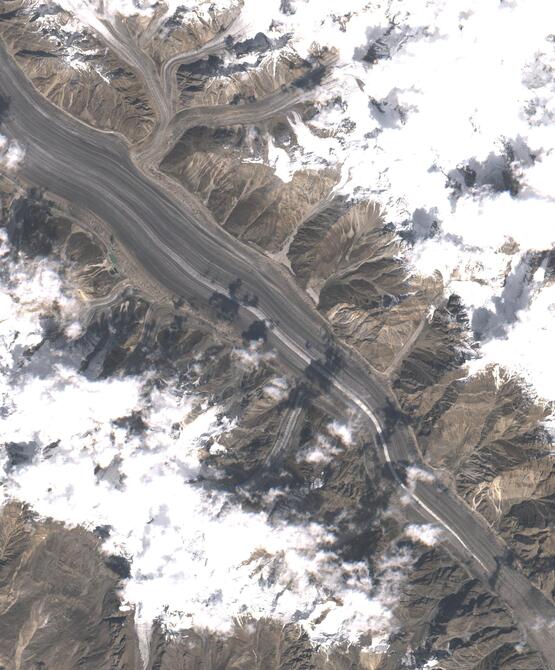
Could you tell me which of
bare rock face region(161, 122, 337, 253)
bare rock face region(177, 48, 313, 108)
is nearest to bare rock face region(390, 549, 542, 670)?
bare rock face region(161, 122, 337, 253)

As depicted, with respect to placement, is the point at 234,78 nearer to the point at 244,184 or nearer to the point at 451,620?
the point at 244,184

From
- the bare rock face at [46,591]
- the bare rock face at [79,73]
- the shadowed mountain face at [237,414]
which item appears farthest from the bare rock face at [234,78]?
the bare rock face at [46,591]

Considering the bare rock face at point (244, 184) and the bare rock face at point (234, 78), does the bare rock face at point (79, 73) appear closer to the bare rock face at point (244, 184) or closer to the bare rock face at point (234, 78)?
the bare rock face at point (234, 78)

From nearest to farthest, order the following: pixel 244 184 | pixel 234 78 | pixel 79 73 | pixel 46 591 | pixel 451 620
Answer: pixel 46 591 → pixel 79 73 → pixel 451 620 → pixel 234 78 → pixel 244 184

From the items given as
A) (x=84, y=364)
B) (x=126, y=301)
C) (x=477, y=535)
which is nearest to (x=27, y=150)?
(x=126, y=301)

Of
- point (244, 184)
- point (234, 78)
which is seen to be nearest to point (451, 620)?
point (244, 184)

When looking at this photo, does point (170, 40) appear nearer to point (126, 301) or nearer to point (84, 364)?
point (126, 301)
